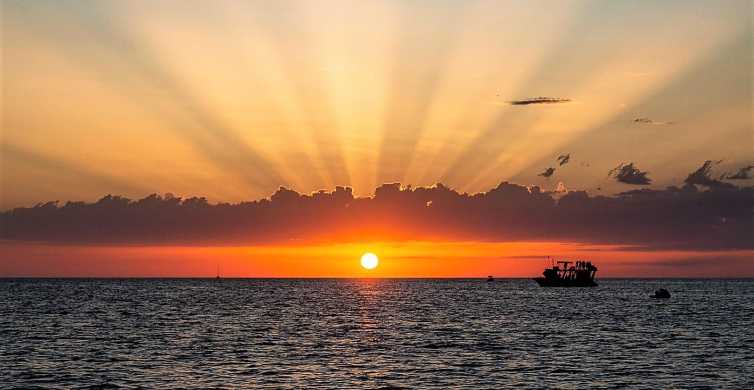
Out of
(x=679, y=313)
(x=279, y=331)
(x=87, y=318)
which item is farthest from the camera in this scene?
(x=679, y=313)

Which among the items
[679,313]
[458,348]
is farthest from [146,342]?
[679,313]

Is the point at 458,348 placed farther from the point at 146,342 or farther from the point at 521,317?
the point at 521,317

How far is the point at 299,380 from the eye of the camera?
55156mm

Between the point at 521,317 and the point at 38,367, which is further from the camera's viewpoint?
the point at 521,317

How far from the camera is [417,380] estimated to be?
5588 centimetres

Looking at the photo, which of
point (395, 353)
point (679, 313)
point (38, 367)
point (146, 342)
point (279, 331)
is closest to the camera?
point (38, 367)

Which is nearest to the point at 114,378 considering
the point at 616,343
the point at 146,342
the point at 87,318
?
the point at 146,342

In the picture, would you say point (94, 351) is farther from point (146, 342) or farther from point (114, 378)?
point (114, 378)

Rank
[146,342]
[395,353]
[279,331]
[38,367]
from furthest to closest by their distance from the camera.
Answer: [279,331], [146,342], [395,353], [38,367]

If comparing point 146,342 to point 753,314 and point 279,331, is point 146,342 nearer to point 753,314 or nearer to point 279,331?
point 279,331

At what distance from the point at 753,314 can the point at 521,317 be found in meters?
42.0

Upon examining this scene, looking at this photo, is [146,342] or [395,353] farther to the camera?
[146,342]

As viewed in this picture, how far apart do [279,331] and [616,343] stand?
37.1m

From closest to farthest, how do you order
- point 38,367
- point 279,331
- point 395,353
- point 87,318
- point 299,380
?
1. point 299,380
2. point 38,367
3. point 395,353
4. point 279,331
5. point 87,318
